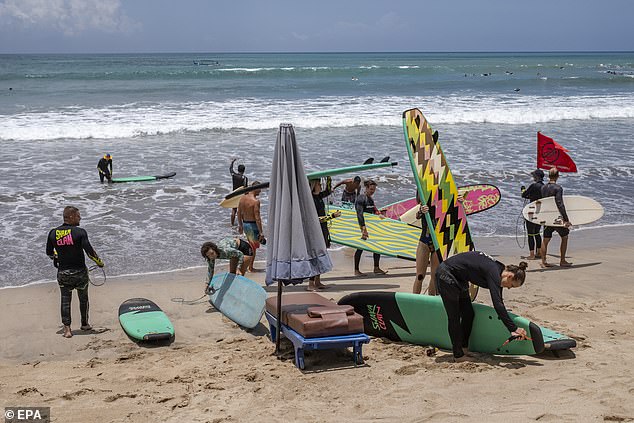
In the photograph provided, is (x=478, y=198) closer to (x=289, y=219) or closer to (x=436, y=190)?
(x=436, y=190)

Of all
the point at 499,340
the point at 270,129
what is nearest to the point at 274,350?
the point at 499,340

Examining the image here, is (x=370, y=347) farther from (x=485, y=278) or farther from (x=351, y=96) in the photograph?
(x=351, y=96)

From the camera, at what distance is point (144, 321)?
7348 millimetres

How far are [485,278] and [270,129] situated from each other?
67.7 feet

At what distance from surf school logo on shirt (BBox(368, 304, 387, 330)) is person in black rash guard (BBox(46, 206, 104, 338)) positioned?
2895 mm

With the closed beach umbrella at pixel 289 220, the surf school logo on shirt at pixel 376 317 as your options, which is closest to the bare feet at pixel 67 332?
the closed beach umbrella at pixel 289 220

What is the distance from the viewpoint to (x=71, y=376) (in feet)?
20.1

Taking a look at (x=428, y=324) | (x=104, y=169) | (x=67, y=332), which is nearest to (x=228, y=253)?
(x=67, y=332)

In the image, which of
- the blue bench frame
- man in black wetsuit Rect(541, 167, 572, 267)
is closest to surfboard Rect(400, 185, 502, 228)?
man in black wetsuit Rect(541, 167, 572, 267)

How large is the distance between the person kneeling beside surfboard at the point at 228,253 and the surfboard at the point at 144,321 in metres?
0.71

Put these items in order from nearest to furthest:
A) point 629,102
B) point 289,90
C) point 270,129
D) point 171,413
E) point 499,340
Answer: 1. point 171,413
2. point 499,340
3. point 270,129
4. point 629,102
5. point 289,90

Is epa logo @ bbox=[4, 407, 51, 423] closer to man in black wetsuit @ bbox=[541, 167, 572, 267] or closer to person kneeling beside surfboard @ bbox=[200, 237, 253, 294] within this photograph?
person kneeling beside surfboard @ bbox=[200, 237, 253, 294]

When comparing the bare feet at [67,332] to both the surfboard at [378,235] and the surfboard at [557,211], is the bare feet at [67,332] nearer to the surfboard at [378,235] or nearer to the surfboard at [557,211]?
the surfboard at [378,235]

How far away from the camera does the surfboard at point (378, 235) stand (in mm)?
9320
